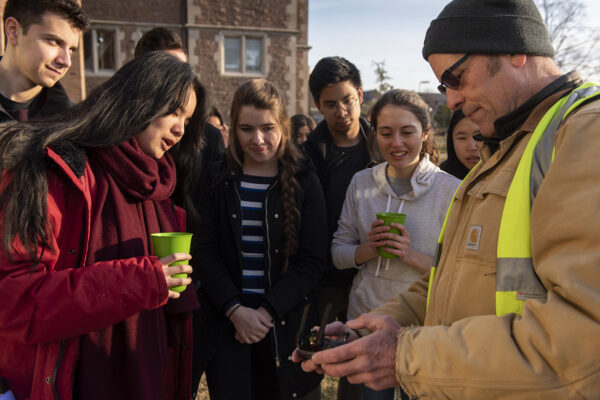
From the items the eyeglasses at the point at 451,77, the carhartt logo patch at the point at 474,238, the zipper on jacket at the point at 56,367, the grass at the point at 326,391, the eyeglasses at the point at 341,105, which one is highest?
the eyeglasses at the point at 341,105

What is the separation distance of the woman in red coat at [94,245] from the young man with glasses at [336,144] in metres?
1.33

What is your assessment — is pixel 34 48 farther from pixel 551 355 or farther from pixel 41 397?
pixel 551 355

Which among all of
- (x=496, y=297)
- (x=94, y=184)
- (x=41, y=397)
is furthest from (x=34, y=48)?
(x=496, y=297)

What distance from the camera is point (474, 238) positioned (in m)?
1.33

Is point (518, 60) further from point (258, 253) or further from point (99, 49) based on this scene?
point (99, 49)

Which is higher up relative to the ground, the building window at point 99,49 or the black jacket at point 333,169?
the building window at point 99,49

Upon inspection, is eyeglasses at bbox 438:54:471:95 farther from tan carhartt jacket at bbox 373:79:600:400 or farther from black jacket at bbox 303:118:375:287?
black jacket at bbox 303:118:375:287

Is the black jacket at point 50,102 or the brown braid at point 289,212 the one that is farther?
the brown braid at point 289,212

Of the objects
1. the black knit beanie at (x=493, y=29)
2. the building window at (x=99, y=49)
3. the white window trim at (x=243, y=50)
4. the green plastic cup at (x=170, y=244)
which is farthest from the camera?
the white window trim at (x=243, y=50)

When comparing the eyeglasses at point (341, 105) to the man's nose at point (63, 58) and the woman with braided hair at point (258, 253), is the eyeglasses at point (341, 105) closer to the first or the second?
the woman with braided hair at point (258, 253)

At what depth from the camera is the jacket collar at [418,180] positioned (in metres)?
2.68

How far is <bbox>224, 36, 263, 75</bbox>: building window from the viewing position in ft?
60.8

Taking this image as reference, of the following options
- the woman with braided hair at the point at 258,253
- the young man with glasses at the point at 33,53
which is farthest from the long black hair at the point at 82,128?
the young man with glasses at the point at 33,53

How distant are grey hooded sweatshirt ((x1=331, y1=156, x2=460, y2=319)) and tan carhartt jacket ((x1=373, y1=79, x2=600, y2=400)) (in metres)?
1.34
